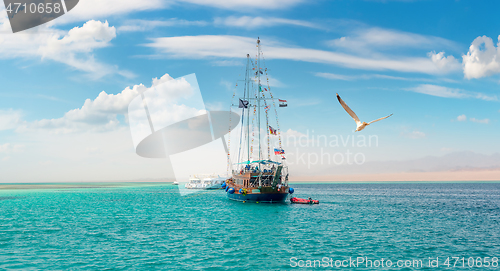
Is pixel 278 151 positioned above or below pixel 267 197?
above

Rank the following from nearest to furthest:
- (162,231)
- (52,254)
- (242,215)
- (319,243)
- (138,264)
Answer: (138,264)
(52,254)
(319,243)
(162,231)
(242,215)

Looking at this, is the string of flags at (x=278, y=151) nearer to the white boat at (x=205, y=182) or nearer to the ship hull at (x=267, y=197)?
the ship hull at (x=267, y=197)

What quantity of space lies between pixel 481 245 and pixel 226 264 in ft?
77.5

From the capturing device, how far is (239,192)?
223 ft

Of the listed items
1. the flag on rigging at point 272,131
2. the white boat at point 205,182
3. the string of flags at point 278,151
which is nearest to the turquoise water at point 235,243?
the string of flags at point 278,151

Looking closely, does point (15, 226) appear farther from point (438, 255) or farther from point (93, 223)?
point (438, 255)

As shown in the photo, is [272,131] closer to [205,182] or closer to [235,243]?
[235,243]

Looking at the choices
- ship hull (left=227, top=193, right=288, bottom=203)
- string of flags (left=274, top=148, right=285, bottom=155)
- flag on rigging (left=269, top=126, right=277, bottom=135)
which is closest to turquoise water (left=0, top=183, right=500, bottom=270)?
ship hull (left=227, top=193, right=288, bottom=203)

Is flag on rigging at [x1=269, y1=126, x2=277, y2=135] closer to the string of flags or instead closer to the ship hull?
the string of flags

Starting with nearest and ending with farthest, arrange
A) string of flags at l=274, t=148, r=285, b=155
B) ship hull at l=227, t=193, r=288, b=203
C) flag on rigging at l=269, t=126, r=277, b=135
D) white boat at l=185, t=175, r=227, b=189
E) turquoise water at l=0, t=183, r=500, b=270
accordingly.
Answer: turquoise water at l=0, t=183, r=500, b=270
ship hull at l=227, t=193, r=288, b=203
string of flags at l=274, t=148, r=285, b=155
flag on rigging at l=269, t=126, r=277, b=135
white boat at l=185, t=175, r=227, b=189

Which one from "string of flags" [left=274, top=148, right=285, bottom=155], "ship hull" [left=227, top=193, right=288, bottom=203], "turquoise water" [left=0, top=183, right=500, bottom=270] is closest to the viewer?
"turquoise water" [left=0, top=183, right=500, bottom=270]

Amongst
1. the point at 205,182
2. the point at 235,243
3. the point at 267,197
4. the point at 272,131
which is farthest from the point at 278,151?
the point at 205,182

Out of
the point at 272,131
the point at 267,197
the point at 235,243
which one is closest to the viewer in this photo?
the point at 235,243

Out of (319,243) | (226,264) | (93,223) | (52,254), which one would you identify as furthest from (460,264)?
(93,223)
